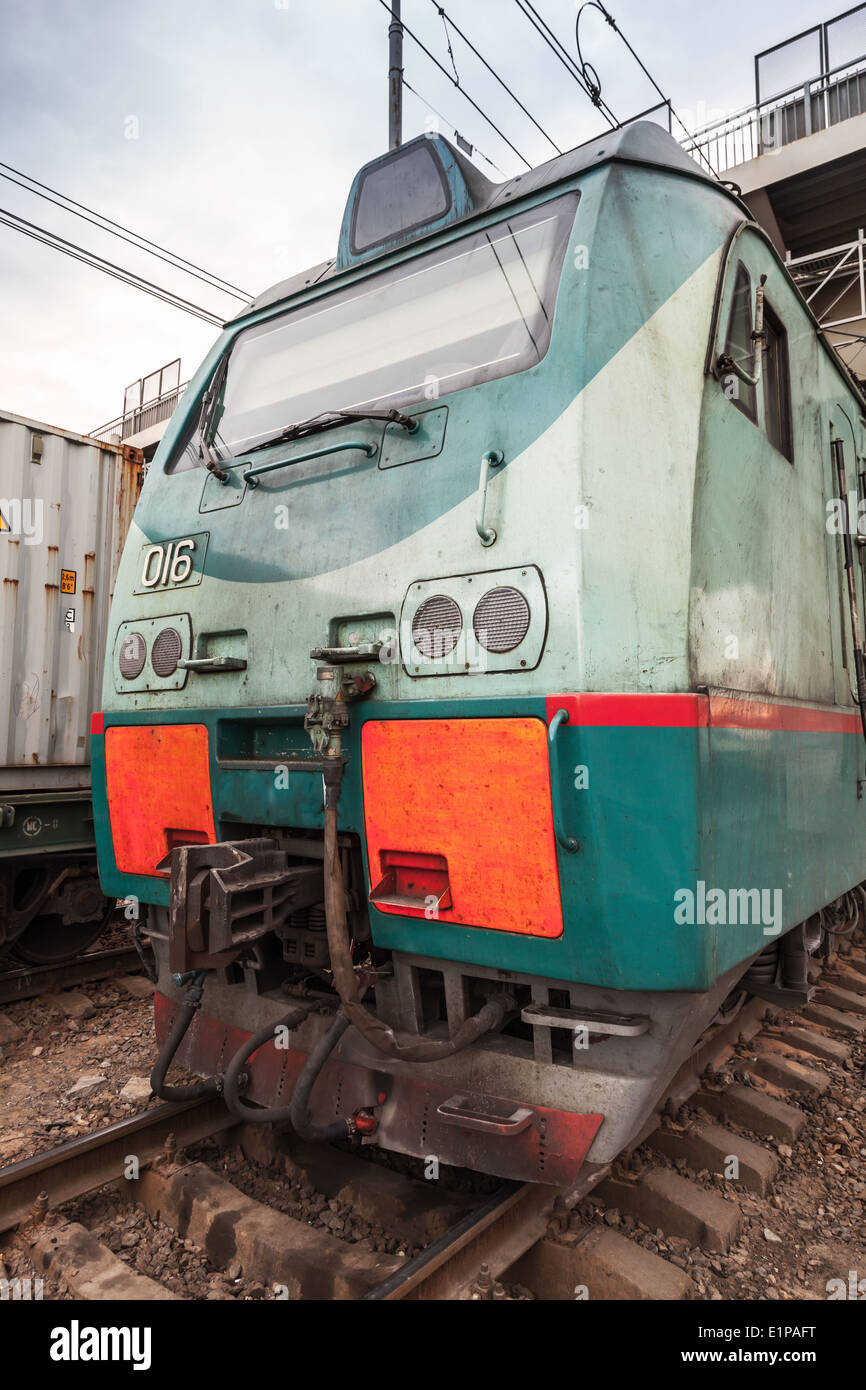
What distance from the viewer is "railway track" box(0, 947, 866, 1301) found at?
2.43 metres

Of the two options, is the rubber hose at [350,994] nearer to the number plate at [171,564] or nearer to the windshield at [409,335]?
the number plate at [171,564]

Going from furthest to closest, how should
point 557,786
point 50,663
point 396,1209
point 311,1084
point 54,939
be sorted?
1. point 54,939
2. point 50,663
3. point 396,1209
4. point 311,1084
5. point 557,786

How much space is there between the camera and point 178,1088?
10.2 ft

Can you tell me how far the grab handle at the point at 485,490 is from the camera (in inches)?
94.8

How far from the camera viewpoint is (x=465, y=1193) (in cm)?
287

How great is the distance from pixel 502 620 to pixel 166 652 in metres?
1.45

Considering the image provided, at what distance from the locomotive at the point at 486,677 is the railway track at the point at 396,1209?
0.28 meters

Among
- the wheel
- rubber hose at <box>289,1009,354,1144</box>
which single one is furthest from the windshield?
the wheel

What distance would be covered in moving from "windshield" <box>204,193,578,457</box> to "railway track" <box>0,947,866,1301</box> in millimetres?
2570

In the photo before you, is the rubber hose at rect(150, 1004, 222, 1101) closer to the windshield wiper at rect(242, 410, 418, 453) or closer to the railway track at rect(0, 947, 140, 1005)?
the windshield wiper at rect(242, 410, 418, 453)

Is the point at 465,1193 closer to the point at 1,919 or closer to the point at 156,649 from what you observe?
the point at 156,649

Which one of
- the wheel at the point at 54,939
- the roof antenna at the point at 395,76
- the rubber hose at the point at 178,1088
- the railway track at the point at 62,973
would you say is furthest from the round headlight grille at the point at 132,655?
the roof antenna at the point at 395,76

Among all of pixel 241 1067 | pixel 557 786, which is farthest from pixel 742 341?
pixel 241 1067

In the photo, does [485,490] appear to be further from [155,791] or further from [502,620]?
[155,791]
